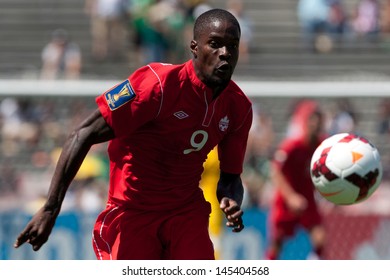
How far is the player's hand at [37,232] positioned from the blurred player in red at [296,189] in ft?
17.8

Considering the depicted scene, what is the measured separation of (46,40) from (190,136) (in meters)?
12.7

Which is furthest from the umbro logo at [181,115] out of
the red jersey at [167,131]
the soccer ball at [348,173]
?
the soccer ball at [348,173]

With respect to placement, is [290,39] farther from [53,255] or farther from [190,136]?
[190,136]

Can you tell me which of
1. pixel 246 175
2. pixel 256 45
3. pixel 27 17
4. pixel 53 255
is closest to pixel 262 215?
pixel 246 175

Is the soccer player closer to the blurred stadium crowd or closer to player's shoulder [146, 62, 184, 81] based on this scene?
player's shoulder [146, 62, 184, 81]

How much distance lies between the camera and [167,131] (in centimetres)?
618

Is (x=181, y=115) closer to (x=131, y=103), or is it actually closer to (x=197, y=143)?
(x=197, y=143)

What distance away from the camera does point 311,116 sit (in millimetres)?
10656

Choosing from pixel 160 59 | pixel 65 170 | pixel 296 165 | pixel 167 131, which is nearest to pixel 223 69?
pixel 167 131

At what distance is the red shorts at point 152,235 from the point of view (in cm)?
623

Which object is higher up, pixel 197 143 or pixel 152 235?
pixel 197 143

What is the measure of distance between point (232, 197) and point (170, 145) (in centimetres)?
53

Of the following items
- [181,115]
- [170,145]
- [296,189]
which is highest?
[181,115]

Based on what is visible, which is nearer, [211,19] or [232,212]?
[232,212]
